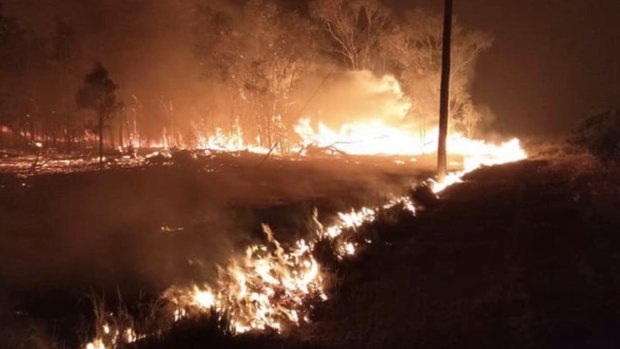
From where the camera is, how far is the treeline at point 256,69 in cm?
3747

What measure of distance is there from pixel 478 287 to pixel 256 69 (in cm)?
2955

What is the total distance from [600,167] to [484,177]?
13.5 ft

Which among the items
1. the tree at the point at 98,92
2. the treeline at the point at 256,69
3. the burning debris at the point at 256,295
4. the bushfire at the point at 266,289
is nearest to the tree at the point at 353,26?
the treeline at the point at 256,69

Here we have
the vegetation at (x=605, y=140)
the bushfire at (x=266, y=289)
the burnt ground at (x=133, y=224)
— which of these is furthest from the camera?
the vegetation at (x=605, y=140)

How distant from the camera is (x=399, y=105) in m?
42.0

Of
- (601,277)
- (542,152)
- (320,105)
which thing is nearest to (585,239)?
(601,277)

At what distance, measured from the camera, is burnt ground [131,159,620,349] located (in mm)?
7219

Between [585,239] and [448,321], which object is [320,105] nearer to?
[585,239]

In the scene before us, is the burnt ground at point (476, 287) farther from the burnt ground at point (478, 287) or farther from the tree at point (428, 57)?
the tree at point (428, 57)

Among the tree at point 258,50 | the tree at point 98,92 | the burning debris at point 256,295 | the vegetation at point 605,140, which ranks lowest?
the burning debris at point 256,295

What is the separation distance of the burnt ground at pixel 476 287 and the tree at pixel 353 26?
25777 mm

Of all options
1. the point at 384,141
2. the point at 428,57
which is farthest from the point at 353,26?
the point at 384,141

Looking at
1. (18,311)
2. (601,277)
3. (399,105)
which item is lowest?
(18,311)

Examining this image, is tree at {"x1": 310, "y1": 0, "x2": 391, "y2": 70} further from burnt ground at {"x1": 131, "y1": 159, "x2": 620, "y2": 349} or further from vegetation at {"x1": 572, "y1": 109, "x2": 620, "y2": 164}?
burnt ground at {"x1": 131, "y1": 159, "x2": 620, "y2": 349}
